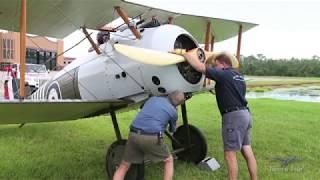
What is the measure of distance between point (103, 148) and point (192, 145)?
6.27ft

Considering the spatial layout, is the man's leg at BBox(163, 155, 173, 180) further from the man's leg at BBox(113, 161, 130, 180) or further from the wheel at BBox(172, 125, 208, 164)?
the wheel at BBox(172, 125, 208, 164)

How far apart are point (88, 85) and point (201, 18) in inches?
99.0

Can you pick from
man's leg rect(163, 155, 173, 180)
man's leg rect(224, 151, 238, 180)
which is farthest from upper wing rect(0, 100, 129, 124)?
man's leg rect(224, 151, 238, 180)

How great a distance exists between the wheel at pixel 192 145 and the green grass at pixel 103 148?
161 mm

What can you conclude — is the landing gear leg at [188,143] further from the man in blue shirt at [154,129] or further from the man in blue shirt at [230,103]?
the man in blue shirt at [154,129]

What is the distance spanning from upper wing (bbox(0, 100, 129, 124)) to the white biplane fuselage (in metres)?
0.22

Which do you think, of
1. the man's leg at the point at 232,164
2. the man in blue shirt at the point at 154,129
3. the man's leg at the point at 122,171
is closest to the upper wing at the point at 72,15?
the man in blue shirt at the point at 154,129

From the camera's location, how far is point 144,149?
4703 millimetres

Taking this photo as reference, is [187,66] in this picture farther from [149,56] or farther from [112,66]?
[112,66]

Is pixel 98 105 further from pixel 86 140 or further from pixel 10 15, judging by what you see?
pixel 86 140

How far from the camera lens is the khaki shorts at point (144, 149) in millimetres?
4617

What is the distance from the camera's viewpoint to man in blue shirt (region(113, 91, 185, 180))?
460 centimetres

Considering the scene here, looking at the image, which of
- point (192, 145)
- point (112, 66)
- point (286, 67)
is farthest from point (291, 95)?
point (286, 67)

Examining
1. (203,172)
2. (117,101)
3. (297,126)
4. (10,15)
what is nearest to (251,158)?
(203,172)
